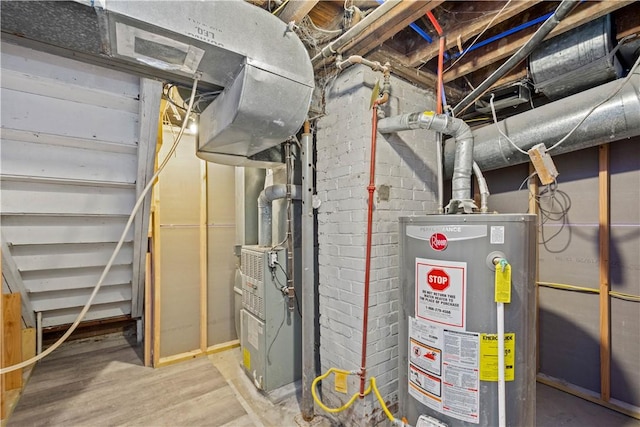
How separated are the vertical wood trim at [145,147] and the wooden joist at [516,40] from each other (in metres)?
1.79

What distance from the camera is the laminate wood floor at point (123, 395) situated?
200 cm

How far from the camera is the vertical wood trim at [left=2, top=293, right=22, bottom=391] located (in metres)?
2.19

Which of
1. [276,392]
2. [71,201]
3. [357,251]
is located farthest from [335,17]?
[276,392]

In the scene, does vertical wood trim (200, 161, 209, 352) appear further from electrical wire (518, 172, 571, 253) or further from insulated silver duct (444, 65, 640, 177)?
electrical wire (518, 172, 571, 253)

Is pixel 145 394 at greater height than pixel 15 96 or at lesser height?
lesser

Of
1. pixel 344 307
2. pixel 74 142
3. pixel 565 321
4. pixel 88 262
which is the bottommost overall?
pixel 565 321

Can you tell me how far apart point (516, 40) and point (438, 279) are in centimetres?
140

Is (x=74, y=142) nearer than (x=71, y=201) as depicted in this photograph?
Yes

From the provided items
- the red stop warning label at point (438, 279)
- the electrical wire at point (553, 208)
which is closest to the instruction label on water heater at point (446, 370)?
the red stop warning label at point (438, 279)

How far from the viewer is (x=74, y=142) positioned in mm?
1573

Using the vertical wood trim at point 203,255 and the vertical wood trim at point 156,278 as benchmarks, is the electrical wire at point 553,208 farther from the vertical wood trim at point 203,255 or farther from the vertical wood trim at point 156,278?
the vertical wood trim at point 156,278

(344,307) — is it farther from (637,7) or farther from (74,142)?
(637,7)

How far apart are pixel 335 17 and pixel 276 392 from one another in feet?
8.46

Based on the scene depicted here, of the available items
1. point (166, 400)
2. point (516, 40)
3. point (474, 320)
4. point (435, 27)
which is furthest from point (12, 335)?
point (516, 40)
